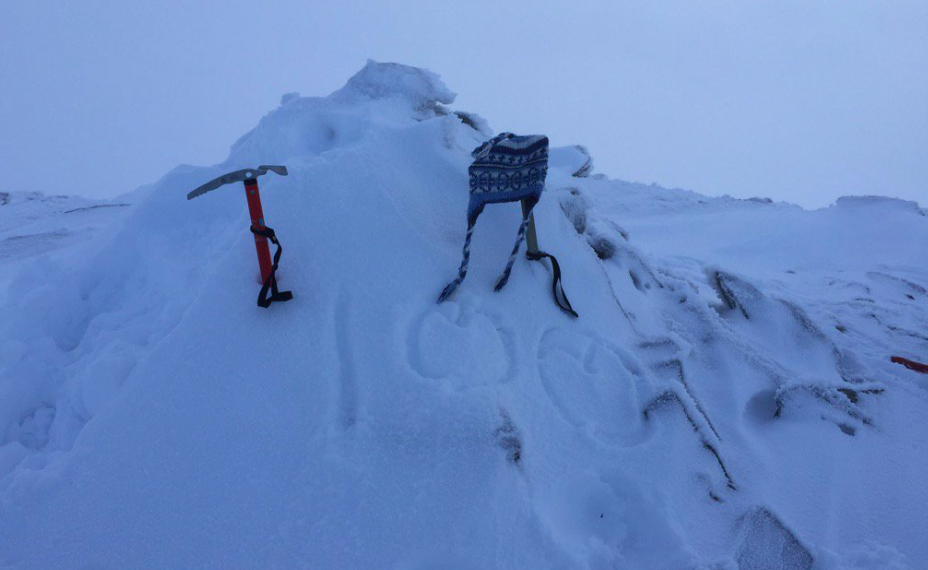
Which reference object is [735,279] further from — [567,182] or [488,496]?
[488,496]

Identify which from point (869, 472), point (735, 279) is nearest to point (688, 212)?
point (735, 279)

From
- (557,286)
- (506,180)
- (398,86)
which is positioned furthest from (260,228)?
(398,86)

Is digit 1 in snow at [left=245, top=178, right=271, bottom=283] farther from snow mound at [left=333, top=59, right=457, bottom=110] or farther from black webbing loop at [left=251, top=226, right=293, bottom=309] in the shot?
snow mound at [left=333, top=59, right=457, bottom=110]

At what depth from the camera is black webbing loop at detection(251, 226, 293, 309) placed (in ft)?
7.11

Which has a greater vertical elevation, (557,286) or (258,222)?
(258,222)

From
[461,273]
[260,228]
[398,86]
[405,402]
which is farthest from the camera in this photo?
[398,86]

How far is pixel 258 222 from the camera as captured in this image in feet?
7.11

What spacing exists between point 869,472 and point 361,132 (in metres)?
3.16

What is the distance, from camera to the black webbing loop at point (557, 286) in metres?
2.58

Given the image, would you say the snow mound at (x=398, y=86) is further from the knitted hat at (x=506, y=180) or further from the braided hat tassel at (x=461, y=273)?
the braided hat tassel at (x=461, y=273)

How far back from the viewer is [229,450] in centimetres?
190

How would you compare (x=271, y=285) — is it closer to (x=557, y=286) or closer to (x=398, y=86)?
(x=557, y=286)

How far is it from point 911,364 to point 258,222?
3873mm

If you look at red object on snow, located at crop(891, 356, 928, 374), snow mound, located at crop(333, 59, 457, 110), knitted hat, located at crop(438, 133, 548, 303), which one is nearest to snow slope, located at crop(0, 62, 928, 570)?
red object on snow, located at crop(891, 356, 928, 374)
